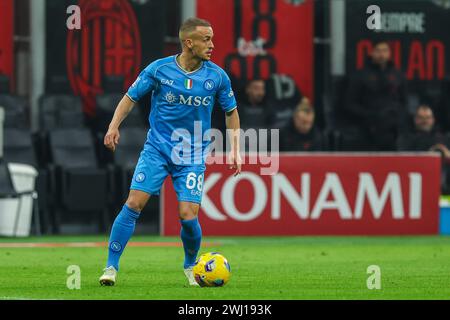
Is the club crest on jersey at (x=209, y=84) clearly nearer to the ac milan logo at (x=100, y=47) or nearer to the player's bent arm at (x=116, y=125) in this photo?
the player's bent arm at (x=116, y=125)

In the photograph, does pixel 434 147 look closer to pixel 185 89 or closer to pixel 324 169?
pixel 324 169

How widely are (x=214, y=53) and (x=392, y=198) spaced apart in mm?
4106

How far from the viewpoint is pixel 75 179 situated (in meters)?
20.0

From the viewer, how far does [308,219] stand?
766 inches

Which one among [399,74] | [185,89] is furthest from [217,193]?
[185,89]

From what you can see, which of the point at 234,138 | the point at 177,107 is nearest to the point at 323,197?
the point at 234,138

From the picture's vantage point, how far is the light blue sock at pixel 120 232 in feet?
37.1

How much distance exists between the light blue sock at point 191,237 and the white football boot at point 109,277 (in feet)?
2.02

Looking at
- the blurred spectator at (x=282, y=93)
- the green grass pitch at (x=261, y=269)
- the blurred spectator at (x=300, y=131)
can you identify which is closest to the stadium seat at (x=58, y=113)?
the green grass pitch at (x=261, y=269)

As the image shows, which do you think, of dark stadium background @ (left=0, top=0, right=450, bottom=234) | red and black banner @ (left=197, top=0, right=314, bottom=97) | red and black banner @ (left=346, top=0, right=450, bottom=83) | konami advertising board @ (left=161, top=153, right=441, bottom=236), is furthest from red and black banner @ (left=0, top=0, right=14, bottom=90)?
red and black banner @ (left=346, top=0, right=450, bottom=83)

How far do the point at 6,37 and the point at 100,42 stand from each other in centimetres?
136

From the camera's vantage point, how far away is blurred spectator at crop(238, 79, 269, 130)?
67.8 feet

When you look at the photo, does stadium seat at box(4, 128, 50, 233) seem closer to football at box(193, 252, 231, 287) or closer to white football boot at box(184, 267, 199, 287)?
white football boot at box(184, 267, 199, 287)

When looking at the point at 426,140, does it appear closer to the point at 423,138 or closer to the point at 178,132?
the point at 423,138
